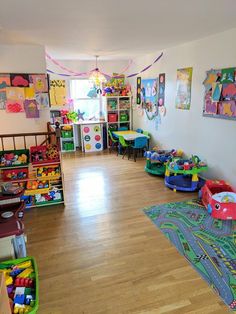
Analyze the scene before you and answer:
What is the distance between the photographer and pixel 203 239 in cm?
281

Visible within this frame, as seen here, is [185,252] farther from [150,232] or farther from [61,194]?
[61,194]

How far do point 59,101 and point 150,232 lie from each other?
198 inches

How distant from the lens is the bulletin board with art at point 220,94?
3555 mm

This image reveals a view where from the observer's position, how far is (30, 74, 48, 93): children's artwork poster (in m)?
4.61

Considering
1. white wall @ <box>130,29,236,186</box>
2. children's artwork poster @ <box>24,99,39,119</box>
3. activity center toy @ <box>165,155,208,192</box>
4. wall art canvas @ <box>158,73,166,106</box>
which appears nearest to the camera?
white wall @ <box>130,29,236,186</box>

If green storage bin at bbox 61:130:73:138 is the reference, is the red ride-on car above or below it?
below

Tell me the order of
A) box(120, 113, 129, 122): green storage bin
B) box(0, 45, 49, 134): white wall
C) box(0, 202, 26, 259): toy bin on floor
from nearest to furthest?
1. box(0, 202, 26, 259): toy bin on floor
2. box(0, 45, 49, 134): white wall
3. box(120, 113, 129, 122): green storage bin

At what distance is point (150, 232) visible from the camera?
118 inches

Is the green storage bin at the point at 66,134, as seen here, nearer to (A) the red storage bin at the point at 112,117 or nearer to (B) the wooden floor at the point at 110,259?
(A) the red storage bin at the point at 112,117

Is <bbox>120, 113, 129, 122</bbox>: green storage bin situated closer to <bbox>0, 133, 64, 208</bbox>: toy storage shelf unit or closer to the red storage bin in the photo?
the red storage bin

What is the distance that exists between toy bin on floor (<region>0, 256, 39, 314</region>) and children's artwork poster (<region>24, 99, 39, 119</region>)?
3432mm

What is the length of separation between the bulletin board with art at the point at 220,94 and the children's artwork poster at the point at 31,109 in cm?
308

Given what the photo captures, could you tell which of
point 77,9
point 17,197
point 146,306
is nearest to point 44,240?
point 17,197

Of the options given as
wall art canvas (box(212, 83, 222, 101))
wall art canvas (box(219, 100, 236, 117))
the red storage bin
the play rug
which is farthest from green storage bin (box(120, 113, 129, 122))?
the play rug
